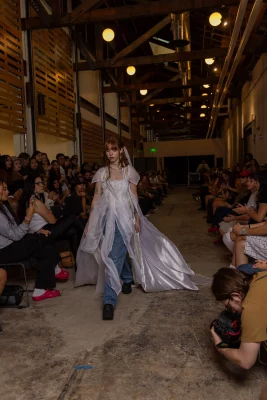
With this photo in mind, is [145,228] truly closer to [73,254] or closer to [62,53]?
[73,254]

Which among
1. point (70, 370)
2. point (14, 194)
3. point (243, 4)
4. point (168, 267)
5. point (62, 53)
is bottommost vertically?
point (70, 370)

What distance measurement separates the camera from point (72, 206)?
5113 millimetres

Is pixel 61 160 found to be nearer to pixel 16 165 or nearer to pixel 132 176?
pixel 16 165

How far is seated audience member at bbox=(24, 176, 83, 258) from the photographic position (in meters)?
3.73

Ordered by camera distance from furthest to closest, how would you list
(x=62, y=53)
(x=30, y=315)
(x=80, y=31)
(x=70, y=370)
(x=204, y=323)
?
(x=80, y=31) → (x=62, y=53) → (x=30, y=315) → (x=204, y=323) → (x=70, y=370)

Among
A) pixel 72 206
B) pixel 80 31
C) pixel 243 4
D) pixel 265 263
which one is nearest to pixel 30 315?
pixel 265 263

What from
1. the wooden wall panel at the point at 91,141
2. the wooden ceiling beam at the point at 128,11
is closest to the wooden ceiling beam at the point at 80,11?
the wooden ceiling beam at the point at 128,11

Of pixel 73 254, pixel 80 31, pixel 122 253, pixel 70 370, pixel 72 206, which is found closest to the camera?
pixel 70 370

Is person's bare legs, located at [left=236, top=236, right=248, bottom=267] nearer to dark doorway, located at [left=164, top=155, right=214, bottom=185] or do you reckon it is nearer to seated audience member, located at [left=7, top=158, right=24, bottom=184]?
seated audience member, located at [left=7, top=158, right=24, bottom=184]

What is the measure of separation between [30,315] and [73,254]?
1.44m

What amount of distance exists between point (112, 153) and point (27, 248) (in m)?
1.09

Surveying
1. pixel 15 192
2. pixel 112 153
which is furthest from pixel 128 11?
pixel 112 153

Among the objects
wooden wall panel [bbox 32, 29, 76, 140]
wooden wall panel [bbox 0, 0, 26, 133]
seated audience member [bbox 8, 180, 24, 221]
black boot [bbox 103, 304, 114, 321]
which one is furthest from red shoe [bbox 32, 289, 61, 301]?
wooden wall panel [bbox 32, 29, 76, 140]

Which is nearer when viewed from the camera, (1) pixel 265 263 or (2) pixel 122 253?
(1) pixel 265 263
